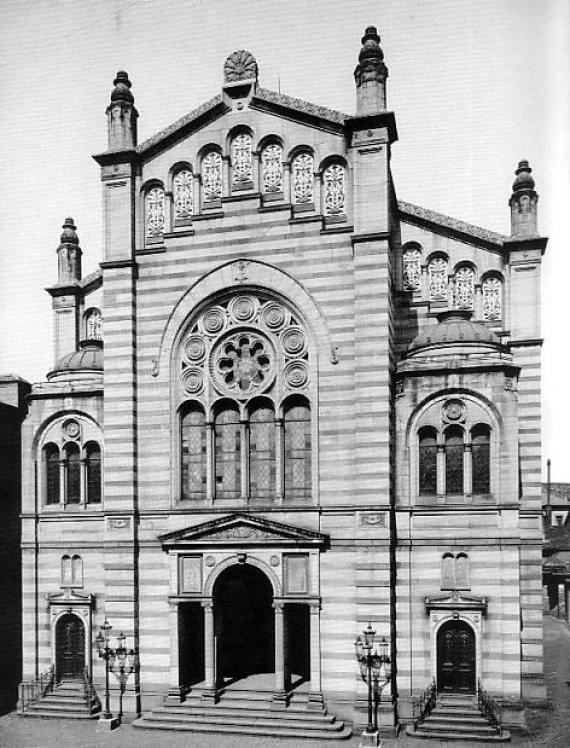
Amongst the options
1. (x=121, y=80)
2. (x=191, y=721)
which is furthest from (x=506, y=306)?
(x=191, y=721)

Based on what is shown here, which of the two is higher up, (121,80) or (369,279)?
(121,80)

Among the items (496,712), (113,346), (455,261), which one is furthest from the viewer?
(455,261)

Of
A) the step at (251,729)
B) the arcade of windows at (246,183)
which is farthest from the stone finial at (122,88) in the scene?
the step at (251,729)

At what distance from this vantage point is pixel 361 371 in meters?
20.7

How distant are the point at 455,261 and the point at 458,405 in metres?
5.65

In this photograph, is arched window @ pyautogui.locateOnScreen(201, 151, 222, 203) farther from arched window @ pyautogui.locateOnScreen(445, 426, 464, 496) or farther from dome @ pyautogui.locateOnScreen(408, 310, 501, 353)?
arched window @ pyautogui.locateOnScreen(445, 426, 464, 496)

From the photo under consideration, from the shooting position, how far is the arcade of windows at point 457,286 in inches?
953

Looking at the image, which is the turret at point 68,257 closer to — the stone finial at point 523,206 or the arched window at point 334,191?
the arched window at point 334,191

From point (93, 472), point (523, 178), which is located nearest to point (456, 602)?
point (93, 472)

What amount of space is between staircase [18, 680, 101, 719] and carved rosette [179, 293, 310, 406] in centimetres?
920

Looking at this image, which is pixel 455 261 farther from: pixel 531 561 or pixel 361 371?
pixel 531 561

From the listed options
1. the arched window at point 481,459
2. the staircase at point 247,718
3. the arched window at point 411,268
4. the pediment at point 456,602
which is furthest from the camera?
the arched window at point 411,268

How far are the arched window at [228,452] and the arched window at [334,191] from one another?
249 inches

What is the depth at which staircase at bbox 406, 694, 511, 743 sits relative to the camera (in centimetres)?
1909
